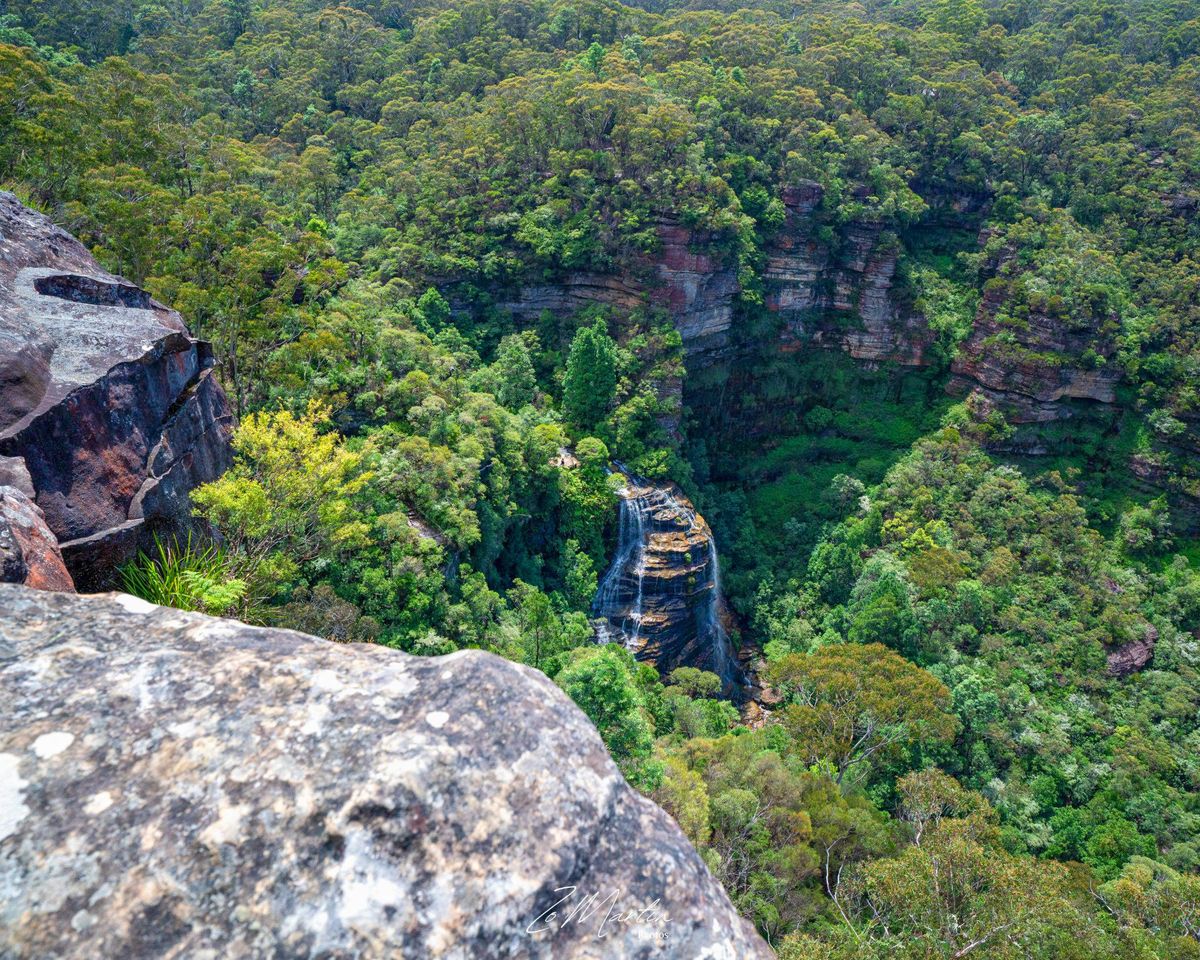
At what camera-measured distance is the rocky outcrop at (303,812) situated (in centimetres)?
361

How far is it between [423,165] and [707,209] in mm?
15222

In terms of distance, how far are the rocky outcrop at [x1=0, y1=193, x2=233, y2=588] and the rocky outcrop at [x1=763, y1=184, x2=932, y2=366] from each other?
1339 inches

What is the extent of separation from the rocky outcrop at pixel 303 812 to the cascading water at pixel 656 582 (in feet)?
84.6

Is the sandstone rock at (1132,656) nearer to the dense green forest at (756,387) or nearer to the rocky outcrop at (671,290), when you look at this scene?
the dense green forest at (756,387)

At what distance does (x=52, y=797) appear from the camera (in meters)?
3.79

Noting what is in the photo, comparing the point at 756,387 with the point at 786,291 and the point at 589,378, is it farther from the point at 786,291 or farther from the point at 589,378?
the point at 589,378

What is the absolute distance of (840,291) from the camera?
41.1 m

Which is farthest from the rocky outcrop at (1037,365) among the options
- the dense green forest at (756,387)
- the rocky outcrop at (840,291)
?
the rocky outcrop at (840,291)

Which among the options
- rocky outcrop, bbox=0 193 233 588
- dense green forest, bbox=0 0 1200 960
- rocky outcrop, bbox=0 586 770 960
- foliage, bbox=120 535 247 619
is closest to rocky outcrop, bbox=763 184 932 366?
dense green forest, bbox=0 0 1200 960

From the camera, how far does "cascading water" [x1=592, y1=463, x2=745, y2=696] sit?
3084 centimetres

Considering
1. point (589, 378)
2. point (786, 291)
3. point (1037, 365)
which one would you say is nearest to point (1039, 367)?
point (1037, 365)

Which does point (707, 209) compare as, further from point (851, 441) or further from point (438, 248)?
point (851, 441)

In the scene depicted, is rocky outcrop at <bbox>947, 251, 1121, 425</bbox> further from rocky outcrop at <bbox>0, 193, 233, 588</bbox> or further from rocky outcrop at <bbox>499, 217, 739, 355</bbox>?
rocky outcrop at <bbox>0, 193, 233, 588</bbox>

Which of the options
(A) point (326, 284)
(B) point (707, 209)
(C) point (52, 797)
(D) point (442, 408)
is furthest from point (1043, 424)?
(C) point (52, 797)
